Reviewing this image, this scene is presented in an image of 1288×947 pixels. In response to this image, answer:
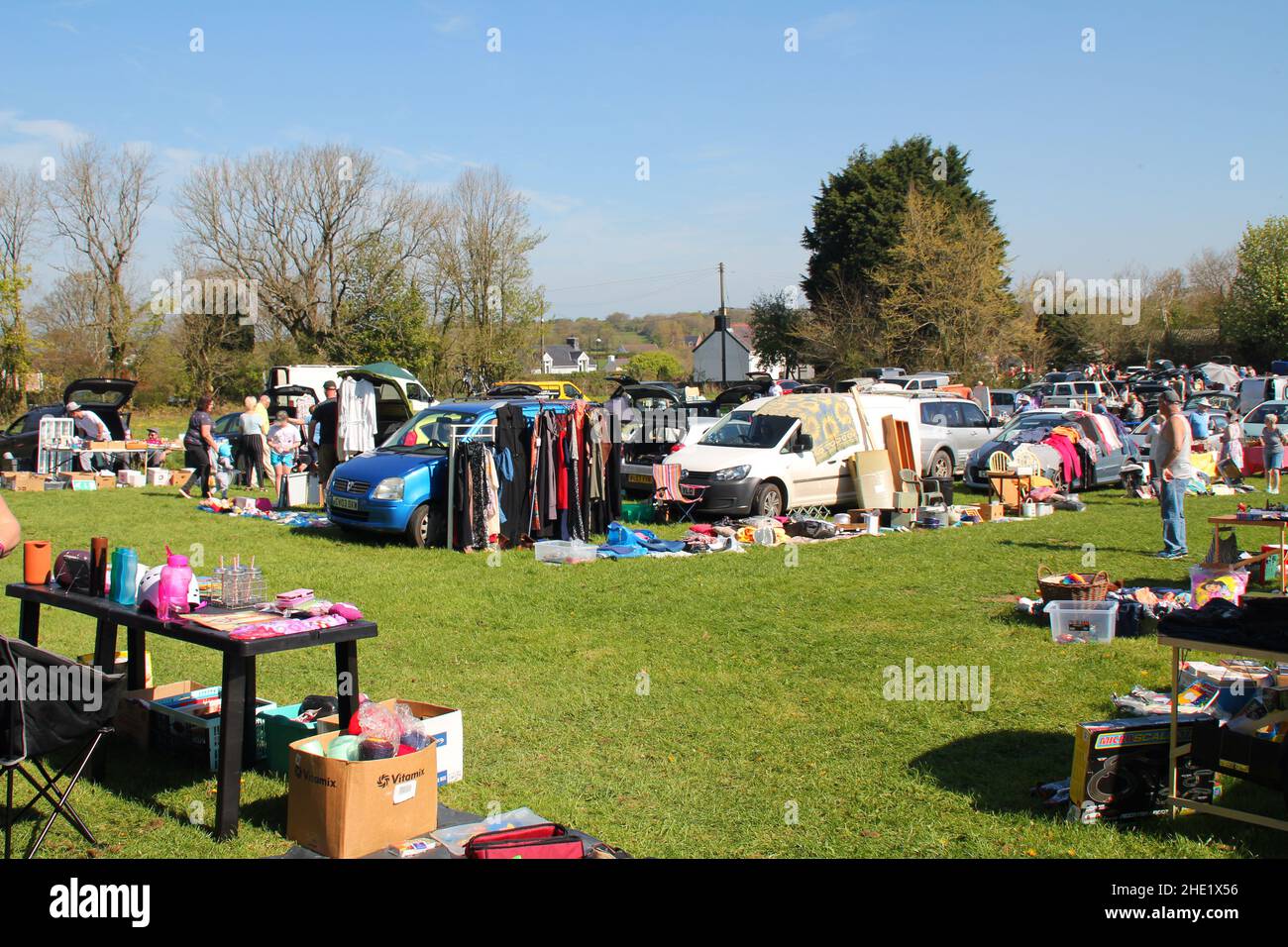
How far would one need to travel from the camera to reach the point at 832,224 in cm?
5684

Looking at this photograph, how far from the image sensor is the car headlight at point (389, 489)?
43.3 ft

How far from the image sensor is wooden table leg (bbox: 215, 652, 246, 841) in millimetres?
4594

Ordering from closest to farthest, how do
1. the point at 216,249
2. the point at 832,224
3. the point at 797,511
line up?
the point at 797,511
the point at 216,249
the point at 832,224

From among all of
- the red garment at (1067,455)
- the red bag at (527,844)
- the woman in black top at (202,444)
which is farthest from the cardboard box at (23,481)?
the red bag at (527,844)

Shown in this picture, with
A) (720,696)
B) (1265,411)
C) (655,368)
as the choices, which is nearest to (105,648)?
(720,696)

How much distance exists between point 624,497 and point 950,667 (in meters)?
9.70

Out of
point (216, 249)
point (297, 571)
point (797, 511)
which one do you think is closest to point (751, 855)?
point (297, 571)

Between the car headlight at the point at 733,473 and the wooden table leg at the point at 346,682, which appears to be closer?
the wooden table leg at the point at 346,682

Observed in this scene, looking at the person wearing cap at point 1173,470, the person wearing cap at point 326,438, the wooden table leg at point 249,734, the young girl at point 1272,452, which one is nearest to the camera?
the wooden table leg at point 249,734

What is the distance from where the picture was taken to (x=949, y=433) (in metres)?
21.4

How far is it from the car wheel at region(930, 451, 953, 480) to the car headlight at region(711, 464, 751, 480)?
679cm

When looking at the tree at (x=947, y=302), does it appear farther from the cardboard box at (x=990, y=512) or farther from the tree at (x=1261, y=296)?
the cardboard box at (x=990, y=512)

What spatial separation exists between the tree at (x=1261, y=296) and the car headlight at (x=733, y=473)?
5004 cm
